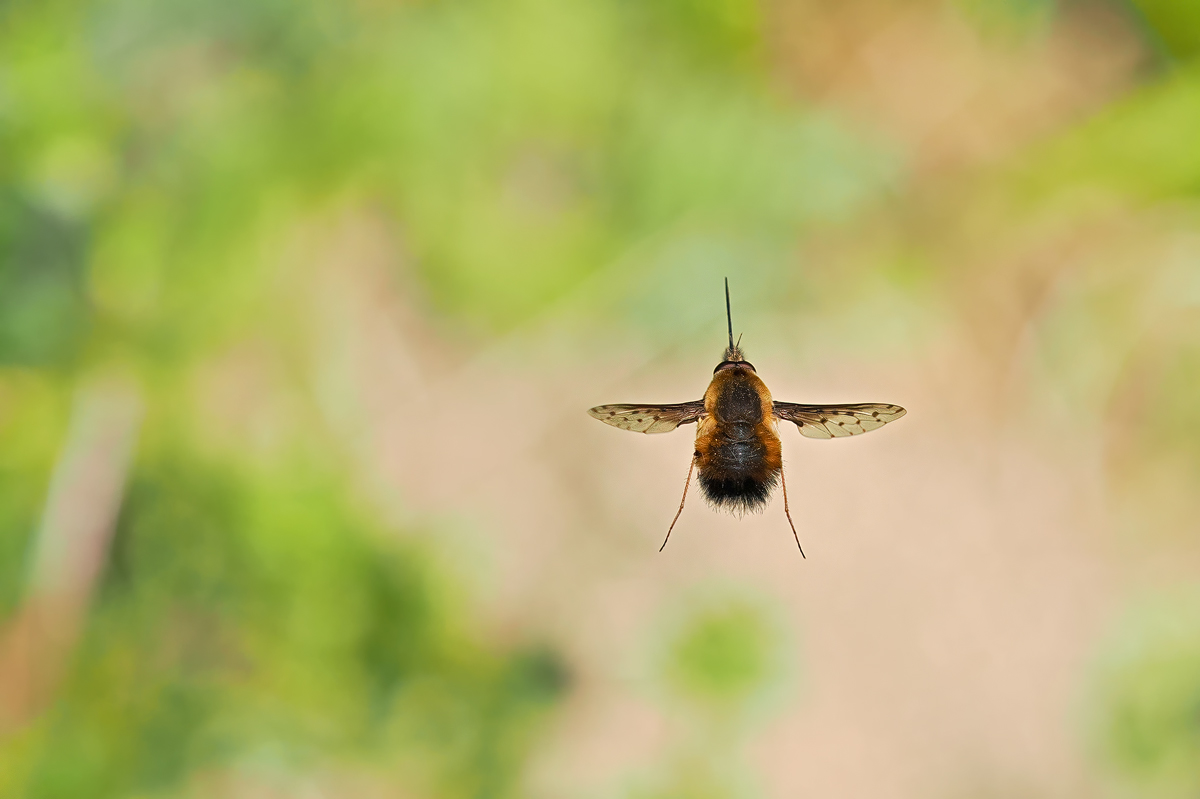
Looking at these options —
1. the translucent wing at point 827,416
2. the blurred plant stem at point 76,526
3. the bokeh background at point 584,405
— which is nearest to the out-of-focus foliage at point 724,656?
the bokeh background at point 584,405

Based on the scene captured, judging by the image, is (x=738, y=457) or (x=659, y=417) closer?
(x=738, y=457)

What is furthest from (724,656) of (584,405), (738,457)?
(738,457)

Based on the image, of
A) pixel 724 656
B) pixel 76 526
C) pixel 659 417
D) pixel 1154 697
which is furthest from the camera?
pixel 76 526

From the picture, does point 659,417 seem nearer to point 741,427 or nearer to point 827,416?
point 741,427

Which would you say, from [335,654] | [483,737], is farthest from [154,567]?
[483,737]

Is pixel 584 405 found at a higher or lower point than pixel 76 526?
higher
